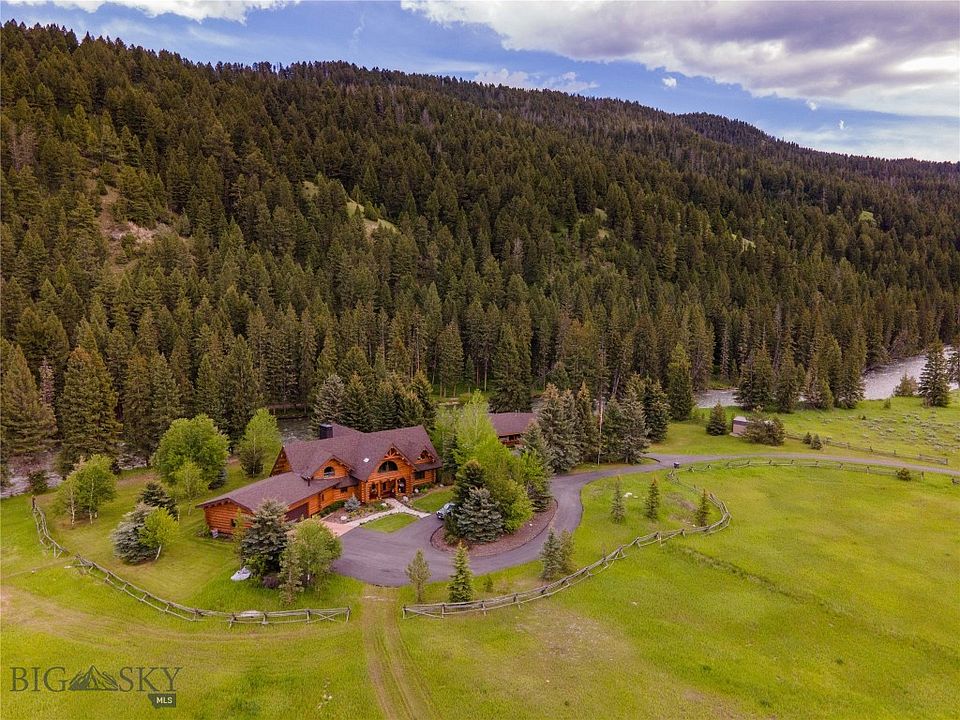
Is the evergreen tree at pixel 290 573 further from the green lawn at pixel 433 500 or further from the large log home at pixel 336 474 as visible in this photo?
the green lawn at pixel 433 500

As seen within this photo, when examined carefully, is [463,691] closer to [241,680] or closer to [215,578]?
[241,680]

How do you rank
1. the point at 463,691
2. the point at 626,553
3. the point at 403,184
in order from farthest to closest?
the point at 403,184 < the point at 626,553 < the point at 463,691

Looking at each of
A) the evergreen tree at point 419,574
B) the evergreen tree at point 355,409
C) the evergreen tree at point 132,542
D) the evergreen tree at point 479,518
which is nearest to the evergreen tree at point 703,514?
the evergreen tree at point 479,518

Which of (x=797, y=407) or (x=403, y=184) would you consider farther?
(x=403, y=184)

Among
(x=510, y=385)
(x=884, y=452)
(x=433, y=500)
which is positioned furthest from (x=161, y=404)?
(x=884, y=452)

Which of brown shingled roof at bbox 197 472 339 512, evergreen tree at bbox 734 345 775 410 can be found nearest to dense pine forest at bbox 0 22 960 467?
evergreen tree at bbox 734 345 775 410

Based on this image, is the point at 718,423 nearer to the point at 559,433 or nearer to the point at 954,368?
the point at 559,433

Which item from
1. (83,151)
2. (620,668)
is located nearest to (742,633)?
(620,668)

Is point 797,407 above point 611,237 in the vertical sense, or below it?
below
